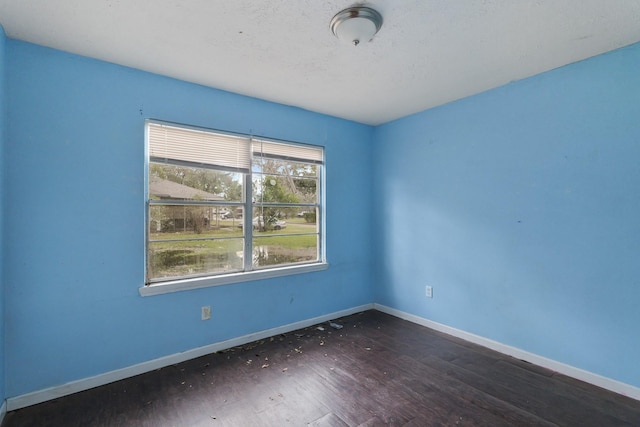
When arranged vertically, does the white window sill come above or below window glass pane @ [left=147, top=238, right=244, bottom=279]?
below

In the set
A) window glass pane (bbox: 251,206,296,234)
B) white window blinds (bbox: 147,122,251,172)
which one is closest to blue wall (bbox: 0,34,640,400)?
white window blinds (bbox: 147,122,251,172)

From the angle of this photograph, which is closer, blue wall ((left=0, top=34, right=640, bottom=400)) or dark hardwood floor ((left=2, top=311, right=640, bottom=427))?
dark hardwood floor ((left=2, top=311, right=640, bottom=427))

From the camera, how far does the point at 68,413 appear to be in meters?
1.94

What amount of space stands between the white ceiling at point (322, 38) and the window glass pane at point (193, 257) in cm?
156

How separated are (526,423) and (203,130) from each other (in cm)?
343

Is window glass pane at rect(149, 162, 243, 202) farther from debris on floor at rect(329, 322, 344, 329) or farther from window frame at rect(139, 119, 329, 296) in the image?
debris on floor at rect(329, 322, 344, 329)

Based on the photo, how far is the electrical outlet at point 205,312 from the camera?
272 centimetres

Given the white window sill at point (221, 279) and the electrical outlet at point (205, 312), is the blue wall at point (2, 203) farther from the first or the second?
the electrical outlet at point (205, 312)

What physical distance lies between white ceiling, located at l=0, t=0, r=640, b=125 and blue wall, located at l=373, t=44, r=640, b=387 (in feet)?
1.09

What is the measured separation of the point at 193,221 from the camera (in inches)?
109

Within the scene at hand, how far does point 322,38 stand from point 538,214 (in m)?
2.40

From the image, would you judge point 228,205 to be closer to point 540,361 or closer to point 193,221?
point 193,221

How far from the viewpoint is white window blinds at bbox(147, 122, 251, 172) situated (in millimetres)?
2586

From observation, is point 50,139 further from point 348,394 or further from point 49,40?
point 348,394
